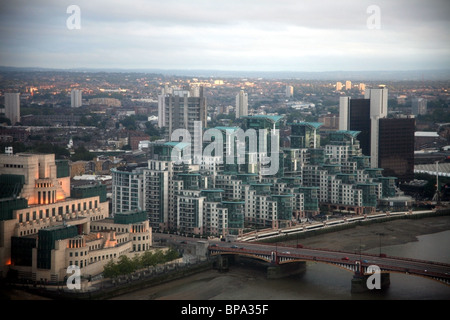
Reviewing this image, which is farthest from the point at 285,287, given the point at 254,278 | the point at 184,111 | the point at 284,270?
the point at 184,111

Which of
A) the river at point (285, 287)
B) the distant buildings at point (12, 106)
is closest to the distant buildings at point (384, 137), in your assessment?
the river at point (285, 287)

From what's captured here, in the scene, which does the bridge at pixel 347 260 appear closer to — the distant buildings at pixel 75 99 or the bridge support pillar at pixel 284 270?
the bridge support pillar at pixel 284 270

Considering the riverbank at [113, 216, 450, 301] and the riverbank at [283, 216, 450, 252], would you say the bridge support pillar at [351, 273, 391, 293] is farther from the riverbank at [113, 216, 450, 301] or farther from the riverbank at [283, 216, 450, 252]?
the riverbank at [283, 216, 450, 252]

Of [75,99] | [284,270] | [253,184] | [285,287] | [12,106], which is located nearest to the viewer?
[285,287]

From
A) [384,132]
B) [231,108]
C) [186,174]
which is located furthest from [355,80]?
[186,174]
